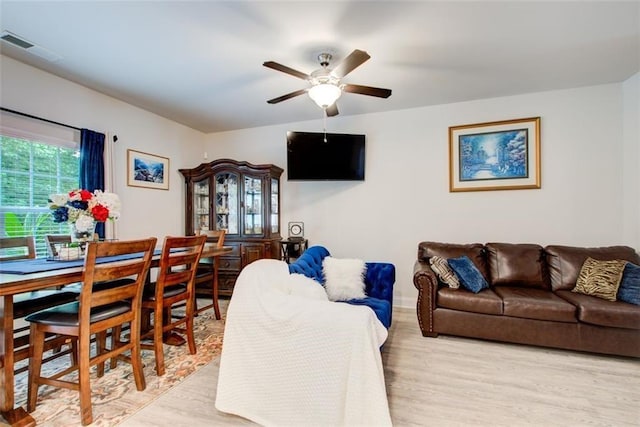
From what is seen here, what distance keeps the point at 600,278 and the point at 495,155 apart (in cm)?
164

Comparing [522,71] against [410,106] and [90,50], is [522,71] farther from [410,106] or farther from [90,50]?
[90,50]

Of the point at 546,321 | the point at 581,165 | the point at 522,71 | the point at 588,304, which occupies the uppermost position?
the point at 522,71

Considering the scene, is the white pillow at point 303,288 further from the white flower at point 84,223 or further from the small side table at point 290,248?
the small side table at point 290,248

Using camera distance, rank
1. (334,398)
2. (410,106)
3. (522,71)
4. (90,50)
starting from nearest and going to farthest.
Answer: (334,398)
(90,50)
(522,71)
(410,106)

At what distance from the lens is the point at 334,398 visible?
145 centimetres

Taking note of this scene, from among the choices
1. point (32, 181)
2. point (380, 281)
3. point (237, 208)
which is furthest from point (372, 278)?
point (32, 181)

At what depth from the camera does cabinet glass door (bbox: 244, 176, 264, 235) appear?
167 inches

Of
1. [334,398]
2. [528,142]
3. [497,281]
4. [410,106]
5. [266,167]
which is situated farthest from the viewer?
[266,167]

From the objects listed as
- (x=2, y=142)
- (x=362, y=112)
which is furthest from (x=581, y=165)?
(x=2, y=142)

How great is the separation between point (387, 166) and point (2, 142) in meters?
4.01

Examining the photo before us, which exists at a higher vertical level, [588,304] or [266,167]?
[266,167]

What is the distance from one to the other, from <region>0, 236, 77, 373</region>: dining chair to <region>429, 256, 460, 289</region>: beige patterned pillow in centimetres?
323

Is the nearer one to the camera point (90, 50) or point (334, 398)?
point (334, 398)

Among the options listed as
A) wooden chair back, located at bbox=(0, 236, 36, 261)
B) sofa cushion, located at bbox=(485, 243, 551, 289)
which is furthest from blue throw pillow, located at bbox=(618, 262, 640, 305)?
wooden chair back, located at bbox=(0, 236, 36, 261)
